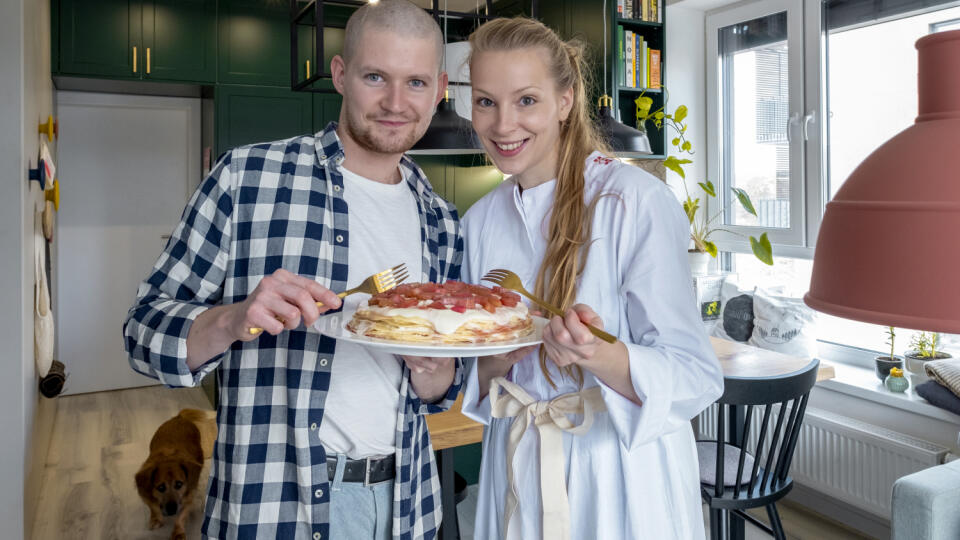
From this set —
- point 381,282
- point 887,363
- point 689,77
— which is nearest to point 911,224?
point 381,282

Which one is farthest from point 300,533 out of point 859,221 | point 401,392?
point 859,221

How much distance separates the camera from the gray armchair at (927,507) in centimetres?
190

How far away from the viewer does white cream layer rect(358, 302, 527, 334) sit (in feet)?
3.68

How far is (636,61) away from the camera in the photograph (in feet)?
13.7

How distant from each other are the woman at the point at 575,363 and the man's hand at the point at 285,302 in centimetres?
42

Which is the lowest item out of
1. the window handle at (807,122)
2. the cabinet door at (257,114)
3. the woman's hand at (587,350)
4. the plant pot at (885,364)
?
the plant pot at (885,364)

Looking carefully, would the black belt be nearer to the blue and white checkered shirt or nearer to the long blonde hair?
the blue and white checkered shirt

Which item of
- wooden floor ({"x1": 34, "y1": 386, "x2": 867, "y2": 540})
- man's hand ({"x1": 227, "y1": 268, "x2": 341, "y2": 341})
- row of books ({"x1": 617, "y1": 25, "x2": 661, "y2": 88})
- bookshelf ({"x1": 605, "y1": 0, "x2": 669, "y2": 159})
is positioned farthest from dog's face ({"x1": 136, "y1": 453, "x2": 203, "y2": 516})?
row of books ({"x1": 617, "y1": 25, "x2": 661, "y2": 88})

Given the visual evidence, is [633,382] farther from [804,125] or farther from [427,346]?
[804,125]

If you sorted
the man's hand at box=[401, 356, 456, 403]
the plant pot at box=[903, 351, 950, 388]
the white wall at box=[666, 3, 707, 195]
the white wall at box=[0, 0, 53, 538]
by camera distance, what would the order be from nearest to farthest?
the man's hand at box=[401, 356, 456, 403] < the white wall at box=[0, 0, 53, 538] < the plant pot at box=[903, 351, 950, 388] < the white wall at box=[666, 3, 707, 195]

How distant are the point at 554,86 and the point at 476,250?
35 cm

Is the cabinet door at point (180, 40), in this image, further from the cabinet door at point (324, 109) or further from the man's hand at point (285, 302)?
the man's hand at point (285, 302)

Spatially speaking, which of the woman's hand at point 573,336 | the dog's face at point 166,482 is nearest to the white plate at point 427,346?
the woman's hand at point 573,336

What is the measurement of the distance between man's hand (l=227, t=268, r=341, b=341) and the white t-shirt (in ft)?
1.10
